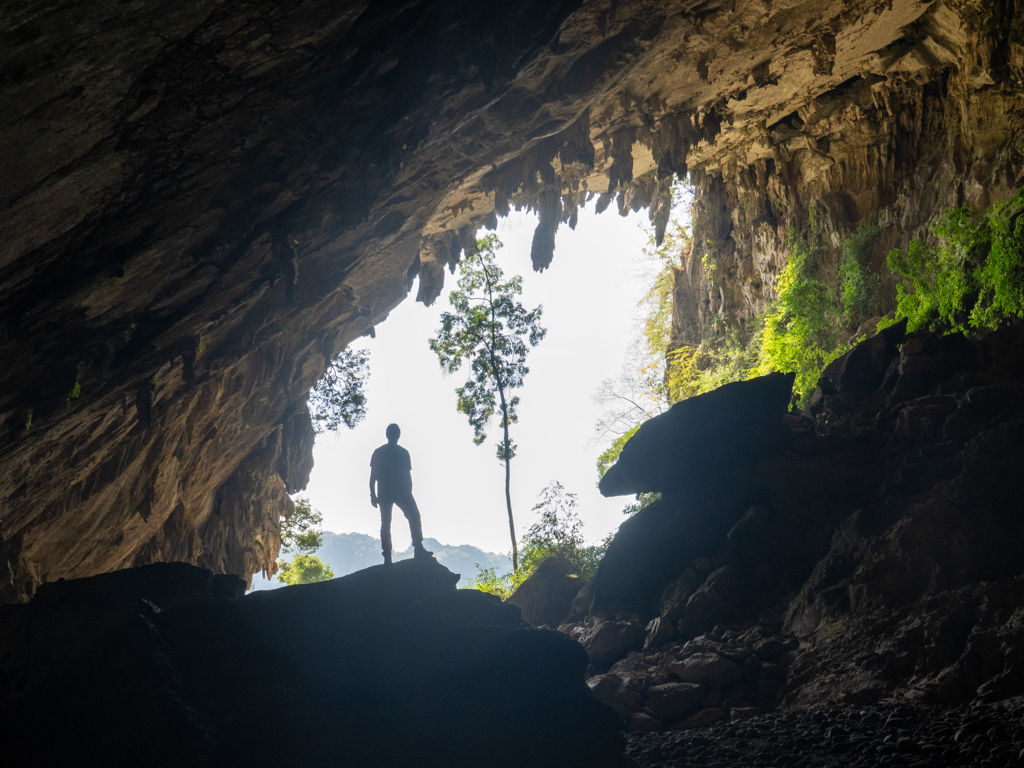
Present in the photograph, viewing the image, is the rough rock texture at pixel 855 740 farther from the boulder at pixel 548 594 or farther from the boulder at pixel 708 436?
the boulder at pixel 548 594

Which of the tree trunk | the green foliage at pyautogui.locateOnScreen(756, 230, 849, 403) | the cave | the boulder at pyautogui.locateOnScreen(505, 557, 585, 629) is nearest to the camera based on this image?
the cave

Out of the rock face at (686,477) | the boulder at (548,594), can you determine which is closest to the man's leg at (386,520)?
the rock face at (686,477)

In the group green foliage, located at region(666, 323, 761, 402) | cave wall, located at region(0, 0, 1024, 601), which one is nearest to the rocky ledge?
green foliage, located at region(666, 323, 761, 402)

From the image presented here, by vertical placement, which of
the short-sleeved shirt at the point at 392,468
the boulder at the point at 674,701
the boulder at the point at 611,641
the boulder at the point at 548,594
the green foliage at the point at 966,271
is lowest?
the boulder at the point at 674,701

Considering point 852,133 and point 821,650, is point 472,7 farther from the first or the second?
point 852,133

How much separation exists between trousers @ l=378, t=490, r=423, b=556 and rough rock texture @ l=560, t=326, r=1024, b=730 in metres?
3.29

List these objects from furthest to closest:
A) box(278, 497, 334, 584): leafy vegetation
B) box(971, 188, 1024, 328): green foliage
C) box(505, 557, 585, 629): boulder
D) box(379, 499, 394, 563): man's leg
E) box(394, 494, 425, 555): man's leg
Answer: box(278, 497, 334, 584): leafy vegetation, box(505, 557, 585, 629): boulder, box(971, 188, 1024, 328): green foliage, box(379, 499, 394, 563): man's leg, box(394, 494, 425, 555): man's leg

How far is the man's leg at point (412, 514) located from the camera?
8.60 metres

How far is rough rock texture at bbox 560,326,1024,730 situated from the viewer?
19.3ft

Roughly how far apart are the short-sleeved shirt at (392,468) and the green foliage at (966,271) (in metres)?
9.63

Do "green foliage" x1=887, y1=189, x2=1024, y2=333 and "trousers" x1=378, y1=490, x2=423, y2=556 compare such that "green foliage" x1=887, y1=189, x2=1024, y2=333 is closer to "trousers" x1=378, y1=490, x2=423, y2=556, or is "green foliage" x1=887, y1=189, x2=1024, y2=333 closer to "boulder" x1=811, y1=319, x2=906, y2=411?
"boulder" x1=811, y1=319, x2=906, y2=411

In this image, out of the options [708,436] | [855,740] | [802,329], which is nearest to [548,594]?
[708,436]

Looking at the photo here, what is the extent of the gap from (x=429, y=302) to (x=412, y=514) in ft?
24.0

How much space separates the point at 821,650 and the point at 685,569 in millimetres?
3535
